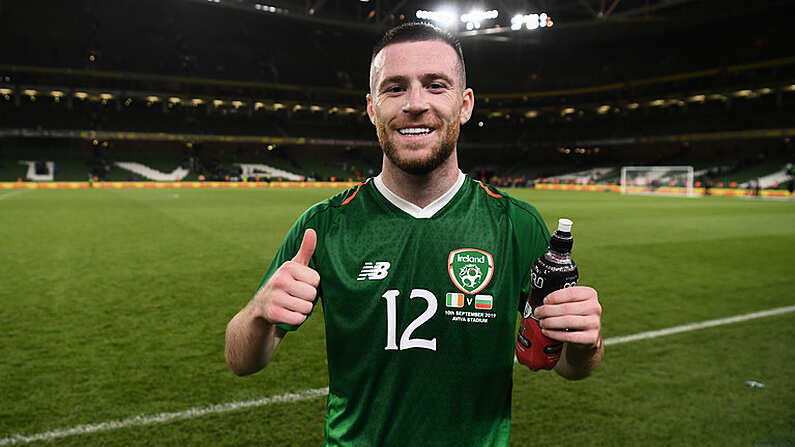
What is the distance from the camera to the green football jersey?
67.3 inches

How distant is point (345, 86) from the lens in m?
59.2

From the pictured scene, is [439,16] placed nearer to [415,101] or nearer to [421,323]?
[415,101]

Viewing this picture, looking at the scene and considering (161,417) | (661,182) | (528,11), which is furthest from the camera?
(528,11)

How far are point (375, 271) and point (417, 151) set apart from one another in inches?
17.7

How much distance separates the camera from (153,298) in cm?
625

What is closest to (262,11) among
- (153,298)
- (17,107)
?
(17,107)

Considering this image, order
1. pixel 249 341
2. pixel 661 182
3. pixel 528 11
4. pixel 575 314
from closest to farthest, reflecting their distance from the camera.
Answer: pixel 575 314, pixel 249 341, pixel 661 182, pixel 528 11

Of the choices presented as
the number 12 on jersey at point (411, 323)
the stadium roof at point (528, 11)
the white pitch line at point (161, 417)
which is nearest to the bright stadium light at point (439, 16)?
the stadium roof at point (528, 11)

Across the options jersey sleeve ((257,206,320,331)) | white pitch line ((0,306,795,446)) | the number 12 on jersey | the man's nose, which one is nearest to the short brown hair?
the man's nose

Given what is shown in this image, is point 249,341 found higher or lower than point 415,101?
lower

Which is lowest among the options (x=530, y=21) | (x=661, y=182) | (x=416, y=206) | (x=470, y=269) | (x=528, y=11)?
(x=470, y=269)

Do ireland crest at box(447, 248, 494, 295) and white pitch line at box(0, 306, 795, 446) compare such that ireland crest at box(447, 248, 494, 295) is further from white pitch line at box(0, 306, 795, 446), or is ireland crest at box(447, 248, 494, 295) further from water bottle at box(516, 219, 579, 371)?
white pitch line at box(0, 306, 795, 446)

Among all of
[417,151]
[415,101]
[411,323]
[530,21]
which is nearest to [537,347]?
[411,323]

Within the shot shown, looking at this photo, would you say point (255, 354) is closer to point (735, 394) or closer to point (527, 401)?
point (527, 401)
